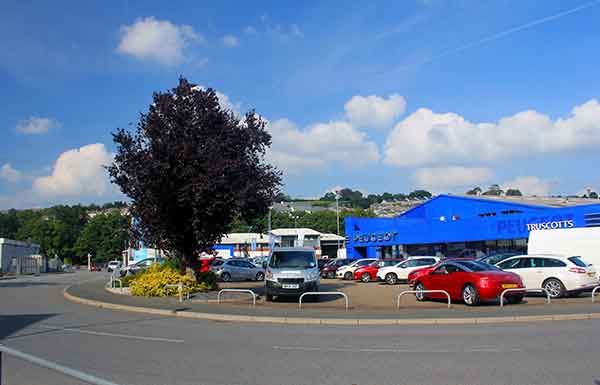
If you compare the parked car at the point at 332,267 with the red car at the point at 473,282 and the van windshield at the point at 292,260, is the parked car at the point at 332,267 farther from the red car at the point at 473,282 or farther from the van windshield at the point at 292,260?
the red car at the point at 473,282

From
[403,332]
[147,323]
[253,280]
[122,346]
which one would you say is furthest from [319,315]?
[253,280]

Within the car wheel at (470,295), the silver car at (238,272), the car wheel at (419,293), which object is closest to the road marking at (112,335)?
the car wheel at (470,295)

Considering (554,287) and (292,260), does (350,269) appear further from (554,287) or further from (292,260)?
(554,287)

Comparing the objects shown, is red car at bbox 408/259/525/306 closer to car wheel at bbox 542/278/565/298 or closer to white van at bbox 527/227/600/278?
car wheel at bbox 542/278/565/298

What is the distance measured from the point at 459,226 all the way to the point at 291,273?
35.3 m

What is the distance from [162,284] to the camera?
946 inches

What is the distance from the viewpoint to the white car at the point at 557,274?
801 inches

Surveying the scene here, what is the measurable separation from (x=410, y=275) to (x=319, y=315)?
16308 millimetres

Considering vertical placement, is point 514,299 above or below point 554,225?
below

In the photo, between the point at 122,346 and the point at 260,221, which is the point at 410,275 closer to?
the point at 260,221

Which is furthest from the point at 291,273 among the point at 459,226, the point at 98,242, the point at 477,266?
the point at 98,242

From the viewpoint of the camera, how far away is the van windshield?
2200cm

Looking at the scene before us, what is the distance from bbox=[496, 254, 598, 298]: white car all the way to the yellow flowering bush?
12670 mm

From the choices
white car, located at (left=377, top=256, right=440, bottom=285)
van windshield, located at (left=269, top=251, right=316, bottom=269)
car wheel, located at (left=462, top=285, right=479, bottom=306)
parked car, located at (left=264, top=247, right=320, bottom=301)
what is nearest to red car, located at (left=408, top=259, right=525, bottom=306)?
car wheel, located at (left=462, top=285, right=479, bottom=306)
